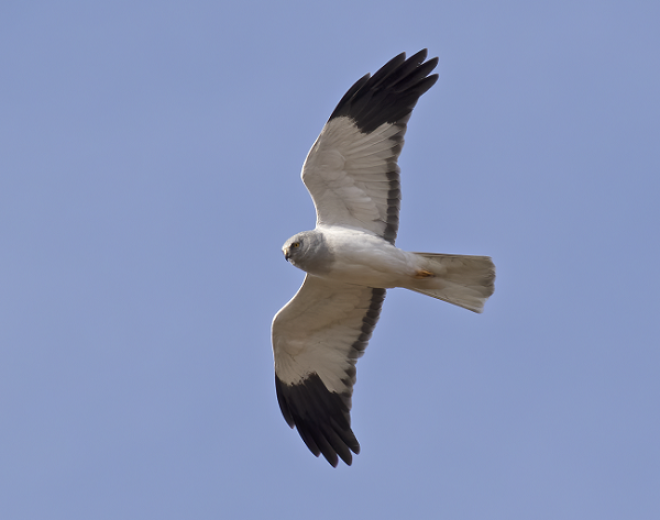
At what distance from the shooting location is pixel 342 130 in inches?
456

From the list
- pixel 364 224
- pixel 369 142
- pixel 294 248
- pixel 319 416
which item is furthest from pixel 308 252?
pixel 319 416

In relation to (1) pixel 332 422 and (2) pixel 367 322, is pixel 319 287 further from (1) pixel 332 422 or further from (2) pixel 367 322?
(1) pixel 332 422

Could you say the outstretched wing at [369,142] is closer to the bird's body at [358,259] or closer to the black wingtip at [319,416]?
the bird's body at [358,259]

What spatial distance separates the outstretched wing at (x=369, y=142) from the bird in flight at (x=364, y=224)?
0.01 meters

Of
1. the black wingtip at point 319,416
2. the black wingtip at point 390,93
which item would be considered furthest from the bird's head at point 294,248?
the black wingtip at point 319,416

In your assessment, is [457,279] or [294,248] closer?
[294,248]

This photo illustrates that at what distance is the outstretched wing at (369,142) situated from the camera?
11.6 metres

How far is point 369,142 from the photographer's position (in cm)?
1168

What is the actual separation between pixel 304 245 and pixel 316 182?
0.93m

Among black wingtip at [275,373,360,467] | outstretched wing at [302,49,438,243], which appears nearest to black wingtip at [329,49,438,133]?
outstretched wing at [302,49,438,243]

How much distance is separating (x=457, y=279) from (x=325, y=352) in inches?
89.9

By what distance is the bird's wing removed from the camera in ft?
40.8

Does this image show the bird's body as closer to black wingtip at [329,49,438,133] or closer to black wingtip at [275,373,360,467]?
black wingtip at [329,49,438,133]

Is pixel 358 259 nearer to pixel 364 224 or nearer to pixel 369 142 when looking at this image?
pixel 364 224
